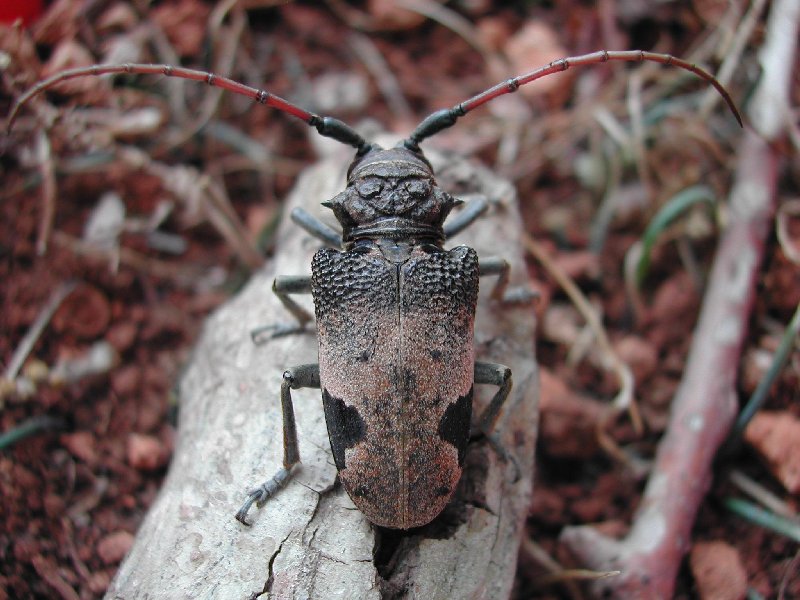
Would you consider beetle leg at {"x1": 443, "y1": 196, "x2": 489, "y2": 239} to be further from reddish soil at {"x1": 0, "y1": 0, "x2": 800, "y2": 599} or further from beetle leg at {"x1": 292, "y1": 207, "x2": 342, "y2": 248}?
reddish soil at {"x1": 0, "y1": 0, "x2": 800, "y2": 599}

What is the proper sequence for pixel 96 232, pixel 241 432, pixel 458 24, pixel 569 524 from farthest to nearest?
1. pixel 458 24
2. pixel 96 232
3. pixel 569 524
4. pixel 241 432

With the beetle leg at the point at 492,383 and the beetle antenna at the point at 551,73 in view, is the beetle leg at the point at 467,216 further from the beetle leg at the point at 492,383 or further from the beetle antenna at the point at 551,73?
the beetle leg at the point at 492,383

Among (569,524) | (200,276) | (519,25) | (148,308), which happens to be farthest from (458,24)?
(569,524)

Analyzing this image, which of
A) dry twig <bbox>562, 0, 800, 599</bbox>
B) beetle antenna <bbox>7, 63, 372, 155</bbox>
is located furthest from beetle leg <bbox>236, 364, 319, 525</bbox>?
dry twig <bbox>562, 0, 800, 599</bbox>

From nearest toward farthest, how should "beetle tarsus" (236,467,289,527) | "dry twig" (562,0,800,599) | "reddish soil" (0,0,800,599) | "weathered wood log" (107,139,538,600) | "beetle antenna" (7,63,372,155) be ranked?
1. "weathered wood log" (107,139,538,600)
2. "beetle tarsus" (236,467,289,527)
3. "beetle antenna" (7,63,372,155)
4. "dry twig" (562,0,800,599)
5. "reddish soil" (0,0,800,599)

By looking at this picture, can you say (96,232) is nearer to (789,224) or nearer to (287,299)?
(287,299)

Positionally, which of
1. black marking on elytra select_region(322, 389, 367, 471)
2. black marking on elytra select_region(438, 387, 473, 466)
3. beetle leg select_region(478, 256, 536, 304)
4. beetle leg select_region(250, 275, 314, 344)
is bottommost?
black marking on elytra select_region(322, 389, 367, 471)

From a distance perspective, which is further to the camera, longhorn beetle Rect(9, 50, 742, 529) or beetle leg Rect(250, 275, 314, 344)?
beetle leg Rect(250, 275, 314, 344)
